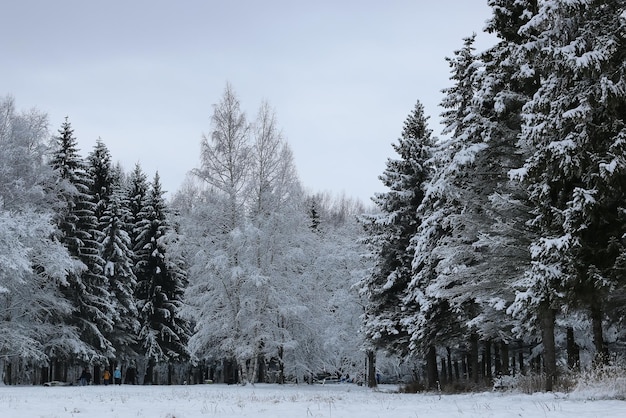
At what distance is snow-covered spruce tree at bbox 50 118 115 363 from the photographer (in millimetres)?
36438

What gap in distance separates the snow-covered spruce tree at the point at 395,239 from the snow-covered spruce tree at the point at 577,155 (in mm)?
13135

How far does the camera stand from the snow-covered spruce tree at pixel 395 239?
2802cm

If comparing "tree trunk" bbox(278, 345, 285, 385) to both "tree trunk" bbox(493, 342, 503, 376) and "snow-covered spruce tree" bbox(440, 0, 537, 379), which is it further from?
"snow-covered spruce tree" bbox(440, 0, 537, 379)

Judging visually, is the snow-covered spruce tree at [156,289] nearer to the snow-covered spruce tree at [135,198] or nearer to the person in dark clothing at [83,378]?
the snow-covered spruce tree at [135,198]

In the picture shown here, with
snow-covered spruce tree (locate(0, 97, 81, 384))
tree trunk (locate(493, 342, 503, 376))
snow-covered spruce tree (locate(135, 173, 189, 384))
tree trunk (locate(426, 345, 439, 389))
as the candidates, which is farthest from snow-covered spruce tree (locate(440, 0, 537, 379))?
snow-covered spruce tree (locate(135, 173, 189, 384))

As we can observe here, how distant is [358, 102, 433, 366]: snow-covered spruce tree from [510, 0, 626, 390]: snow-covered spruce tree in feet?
43.1

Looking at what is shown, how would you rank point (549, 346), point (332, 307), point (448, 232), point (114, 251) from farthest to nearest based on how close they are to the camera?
point (332, 307), point (114, 251), point (448, 232), point (549, 346)

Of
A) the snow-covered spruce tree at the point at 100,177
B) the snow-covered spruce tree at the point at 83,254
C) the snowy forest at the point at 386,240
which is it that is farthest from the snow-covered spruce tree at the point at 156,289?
the snow-covered spruce tree at the point at 83,254

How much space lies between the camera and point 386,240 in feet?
92.7

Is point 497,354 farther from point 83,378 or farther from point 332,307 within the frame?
point 83,378

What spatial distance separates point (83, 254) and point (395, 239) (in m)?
19.7

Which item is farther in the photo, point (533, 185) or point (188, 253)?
point (188, 253)

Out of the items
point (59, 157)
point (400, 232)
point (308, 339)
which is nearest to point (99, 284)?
point (59, 157)

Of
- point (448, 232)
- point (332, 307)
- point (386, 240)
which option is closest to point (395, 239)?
point (386, 240)
